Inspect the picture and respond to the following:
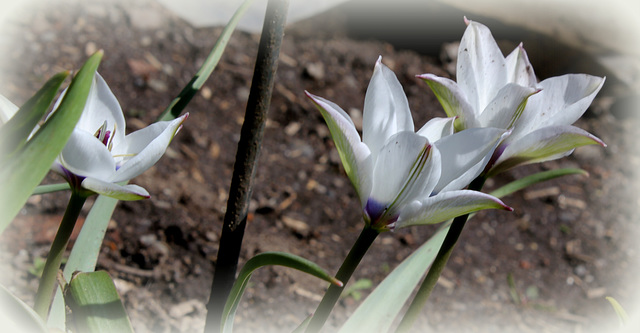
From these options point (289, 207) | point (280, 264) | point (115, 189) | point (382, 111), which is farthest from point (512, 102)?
point (289, 207)

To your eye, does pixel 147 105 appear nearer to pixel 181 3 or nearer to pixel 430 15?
pixel 181 3

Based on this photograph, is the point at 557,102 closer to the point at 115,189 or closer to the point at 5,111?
the point at 115,189

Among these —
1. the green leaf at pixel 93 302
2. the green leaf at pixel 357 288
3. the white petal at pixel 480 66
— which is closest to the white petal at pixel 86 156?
the green leaf at pixel 93 302

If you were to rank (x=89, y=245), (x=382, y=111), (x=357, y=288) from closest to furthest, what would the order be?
(x=382, y=111) → (x=89, y=245) → (x=357, y=288)

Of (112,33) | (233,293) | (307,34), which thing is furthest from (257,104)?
(307,34)

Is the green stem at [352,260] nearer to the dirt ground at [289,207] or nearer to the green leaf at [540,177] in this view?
the green leaf at [540,177]

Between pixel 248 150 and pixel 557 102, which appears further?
pixel 248 150

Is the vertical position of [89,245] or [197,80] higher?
[197,80]
